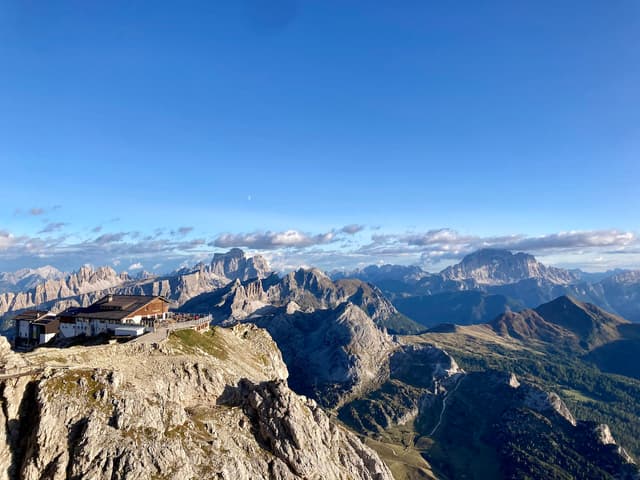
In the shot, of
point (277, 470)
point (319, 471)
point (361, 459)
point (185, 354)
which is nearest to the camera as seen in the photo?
point (277, 470)

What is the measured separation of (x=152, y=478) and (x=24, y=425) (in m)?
21.4

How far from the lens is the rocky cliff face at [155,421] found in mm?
62219

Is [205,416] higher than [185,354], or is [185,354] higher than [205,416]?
[185,354]

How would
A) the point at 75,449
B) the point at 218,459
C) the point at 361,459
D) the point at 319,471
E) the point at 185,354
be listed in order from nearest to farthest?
1. the point at 75,449
2. the point at 218,459
3. the point at 319,471
4. the point at 185,354
5. the point at 361,459

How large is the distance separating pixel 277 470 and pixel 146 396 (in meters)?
29.8

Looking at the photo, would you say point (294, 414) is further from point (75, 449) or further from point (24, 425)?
point (24, 425)

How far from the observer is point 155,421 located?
237ft

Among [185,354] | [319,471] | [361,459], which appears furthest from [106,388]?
[361,459]

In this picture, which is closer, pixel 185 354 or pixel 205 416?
pixel 205 416

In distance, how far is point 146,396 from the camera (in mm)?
75938

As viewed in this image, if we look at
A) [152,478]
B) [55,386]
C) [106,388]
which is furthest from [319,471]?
[55,386]

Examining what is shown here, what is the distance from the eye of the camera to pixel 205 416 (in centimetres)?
8538

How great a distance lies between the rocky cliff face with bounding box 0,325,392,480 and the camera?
62219 millimetres

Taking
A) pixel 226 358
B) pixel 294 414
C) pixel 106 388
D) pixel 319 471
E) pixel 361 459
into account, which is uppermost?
pixel 106 388
